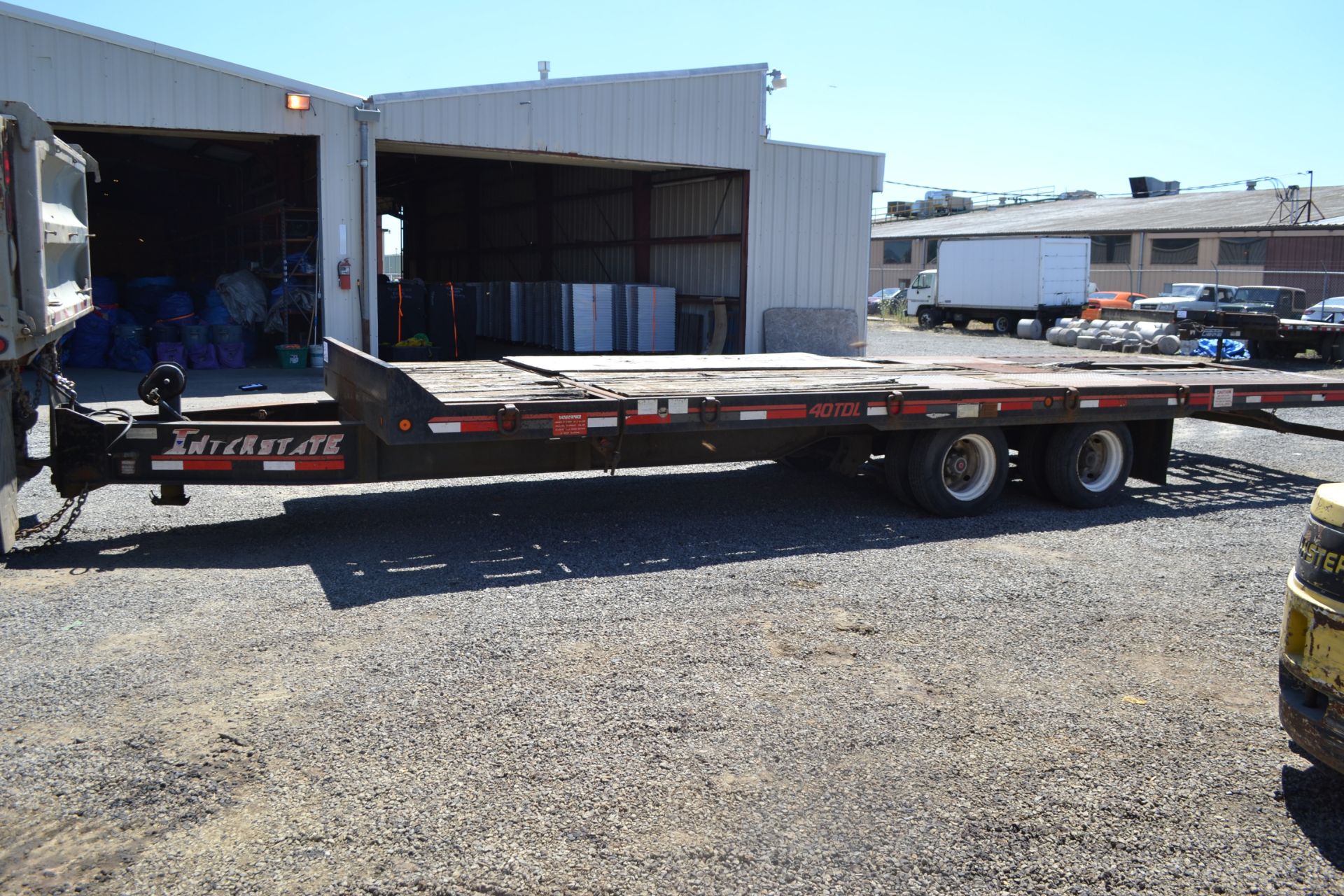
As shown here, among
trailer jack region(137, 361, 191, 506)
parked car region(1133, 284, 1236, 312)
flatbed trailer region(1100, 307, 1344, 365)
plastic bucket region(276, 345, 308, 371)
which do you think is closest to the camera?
trailer jack region(137, 361, 191, 506)

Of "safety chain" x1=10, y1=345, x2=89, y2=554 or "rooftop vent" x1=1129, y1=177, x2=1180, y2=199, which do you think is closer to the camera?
"safety chain" x1=10, y1=345, x2=89, y2=554

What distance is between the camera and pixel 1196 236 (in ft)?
144

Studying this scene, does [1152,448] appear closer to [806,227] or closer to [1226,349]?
[806,227]

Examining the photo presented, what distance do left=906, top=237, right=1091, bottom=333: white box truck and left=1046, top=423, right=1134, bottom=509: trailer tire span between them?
2883 cm

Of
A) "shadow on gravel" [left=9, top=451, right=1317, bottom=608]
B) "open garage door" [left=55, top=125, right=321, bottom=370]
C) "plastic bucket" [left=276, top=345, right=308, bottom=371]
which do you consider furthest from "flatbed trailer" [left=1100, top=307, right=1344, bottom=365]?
"open garage door" [left=55, top=125, right=321, bottom=370]

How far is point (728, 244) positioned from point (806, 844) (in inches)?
737

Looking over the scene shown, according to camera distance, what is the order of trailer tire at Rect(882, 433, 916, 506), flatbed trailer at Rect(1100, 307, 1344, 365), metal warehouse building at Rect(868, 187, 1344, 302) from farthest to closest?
1. metal warehouse building at Rect(868, 187, 1344, 302)
2. flatbed trailer at Rect(1100, 307, 1344, 365)
3. trailer tire at Rect(882, 433, 916, 506)

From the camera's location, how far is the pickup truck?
6426 millimetres

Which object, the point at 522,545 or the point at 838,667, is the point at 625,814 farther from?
the point at 522,545

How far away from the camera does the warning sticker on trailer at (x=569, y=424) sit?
736cm

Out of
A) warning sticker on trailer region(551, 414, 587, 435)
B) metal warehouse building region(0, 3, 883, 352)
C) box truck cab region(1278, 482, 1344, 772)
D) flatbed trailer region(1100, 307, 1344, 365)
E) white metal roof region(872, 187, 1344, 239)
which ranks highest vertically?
white metal roof region(872, 187, 1344, 239)

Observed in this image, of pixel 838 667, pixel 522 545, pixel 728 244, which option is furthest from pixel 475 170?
pixel 838 667

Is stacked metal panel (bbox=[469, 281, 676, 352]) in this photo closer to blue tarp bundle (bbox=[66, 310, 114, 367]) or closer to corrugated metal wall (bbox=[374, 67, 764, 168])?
corrugated metal wall (bbox=[374, 67, 764, 168])

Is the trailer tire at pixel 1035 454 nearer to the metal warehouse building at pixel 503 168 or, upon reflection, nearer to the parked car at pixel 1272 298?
→ the metal warehouse building at pixel 503 168
